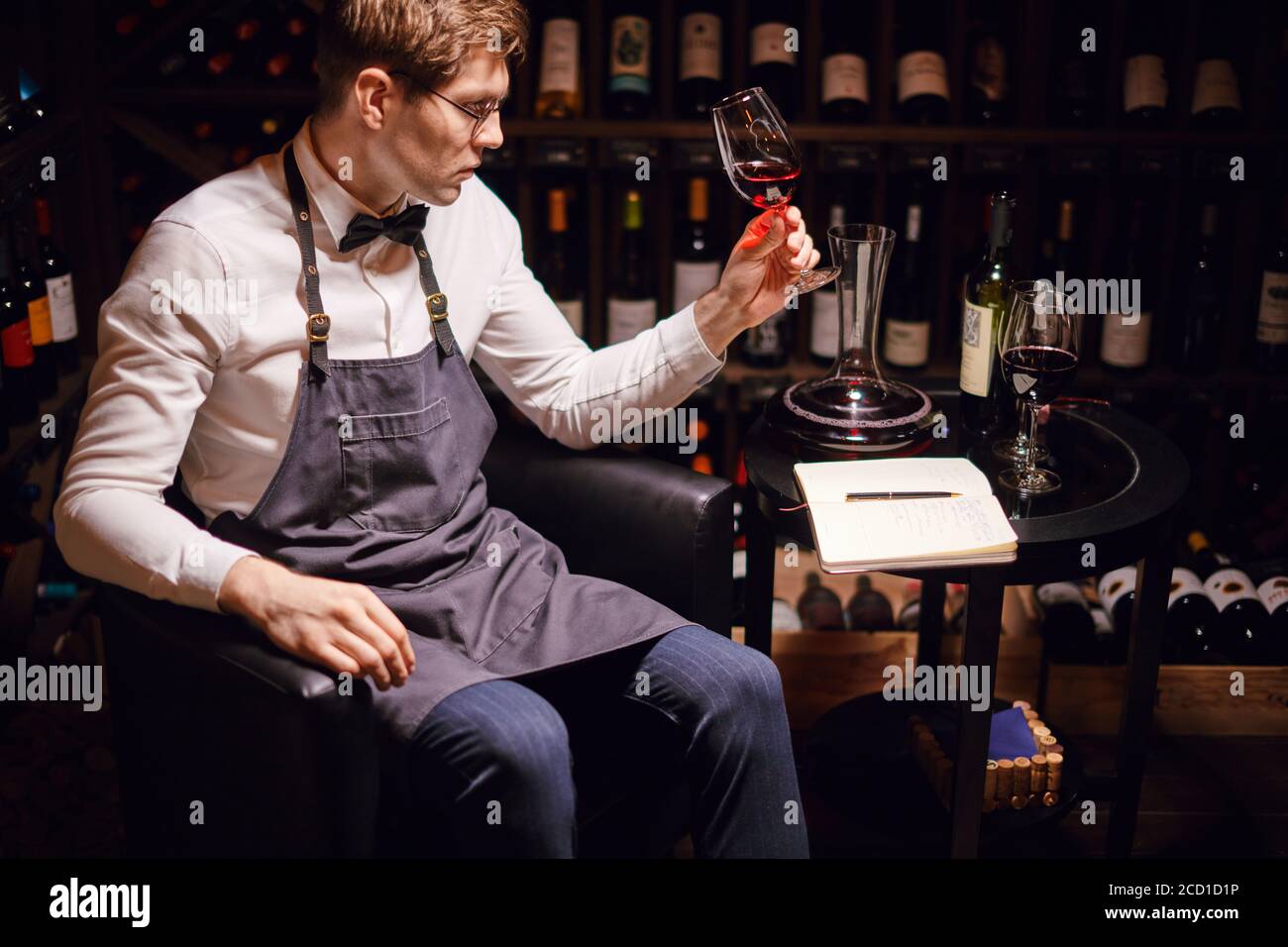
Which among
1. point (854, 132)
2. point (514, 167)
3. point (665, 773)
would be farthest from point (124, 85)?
point (665, 773)

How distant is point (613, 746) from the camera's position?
5.79 feet

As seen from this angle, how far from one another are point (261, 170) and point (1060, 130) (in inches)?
64.3

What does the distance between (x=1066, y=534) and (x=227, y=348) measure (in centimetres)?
110

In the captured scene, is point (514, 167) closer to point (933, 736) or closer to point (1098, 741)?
point (933, 736)

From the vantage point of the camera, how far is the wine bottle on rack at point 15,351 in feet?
7.37

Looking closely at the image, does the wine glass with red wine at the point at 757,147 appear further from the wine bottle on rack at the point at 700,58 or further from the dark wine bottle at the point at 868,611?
the dark wine bottle at the point at 868,611

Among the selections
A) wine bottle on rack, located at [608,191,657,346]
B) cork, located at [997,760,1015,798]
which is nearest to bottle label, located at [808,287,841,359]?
wine bottle on rack, located at [608,191,657,346]

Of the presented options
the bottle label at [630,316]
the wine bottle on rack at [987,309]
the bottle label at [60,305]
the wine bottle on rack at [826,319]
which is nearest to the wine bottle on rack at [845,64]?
the wine bottle on rack at [826,319]

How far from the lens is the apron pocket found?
5.71ft

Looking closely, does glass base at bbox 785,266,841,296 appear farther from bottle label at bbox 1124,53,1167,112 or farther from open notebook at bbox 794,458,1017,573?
bottle label at bbox 1124,53,1167,112

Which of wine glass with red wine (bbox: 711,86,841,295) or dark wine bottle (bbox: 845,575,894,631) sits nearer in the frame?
wine glass with red wine (bbox: 711,86,841,295)

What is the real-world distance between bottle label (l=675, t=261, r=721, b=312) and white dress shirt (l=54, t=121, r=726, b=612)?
0.79 meters

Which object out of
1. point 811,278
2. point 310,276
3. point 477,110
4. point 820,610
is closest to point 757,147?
point 811,278

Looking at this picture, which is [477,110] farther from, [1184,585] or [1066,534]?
[1184,585]
